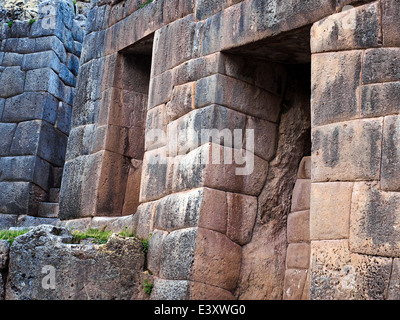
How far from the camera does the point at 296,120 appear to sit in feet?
22.2


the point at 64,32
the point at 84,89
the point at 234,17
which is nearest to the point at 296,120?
the point at 234,17

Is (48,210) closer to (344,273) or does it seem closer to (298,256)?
(298,256)

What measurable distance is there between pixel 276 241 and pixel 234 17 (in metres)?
2.32

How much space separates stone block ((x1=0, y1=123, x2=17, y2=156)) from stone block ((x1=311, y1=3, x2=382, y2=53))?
657 cm

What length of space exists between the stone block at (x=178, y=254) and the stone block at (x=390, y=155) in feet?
6.32

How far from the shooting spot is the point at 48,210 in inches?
401

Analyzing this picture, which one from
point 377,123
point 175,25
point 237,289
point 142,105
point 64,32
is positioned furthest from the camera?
point 64,32

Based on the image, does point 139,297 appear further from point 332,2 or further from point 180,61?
point 332,2

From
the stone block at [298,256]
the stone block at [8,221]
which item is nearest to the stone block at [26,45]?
the stone block at [8,221]

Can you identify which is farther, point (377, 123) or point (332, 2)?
point (332, 2)

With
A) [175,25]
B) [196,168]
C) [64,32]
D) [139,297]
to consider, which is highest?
[64,32]

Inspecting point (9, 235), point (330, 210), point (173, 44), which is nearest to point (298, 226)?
point (330, 210)

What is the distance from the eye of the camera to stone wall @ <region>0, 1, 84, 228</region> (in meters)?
10.2

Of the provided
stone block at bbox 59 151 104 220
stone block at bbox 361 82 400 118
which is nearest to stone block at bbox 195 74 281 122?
stone block at bbox 361 82 400 118
